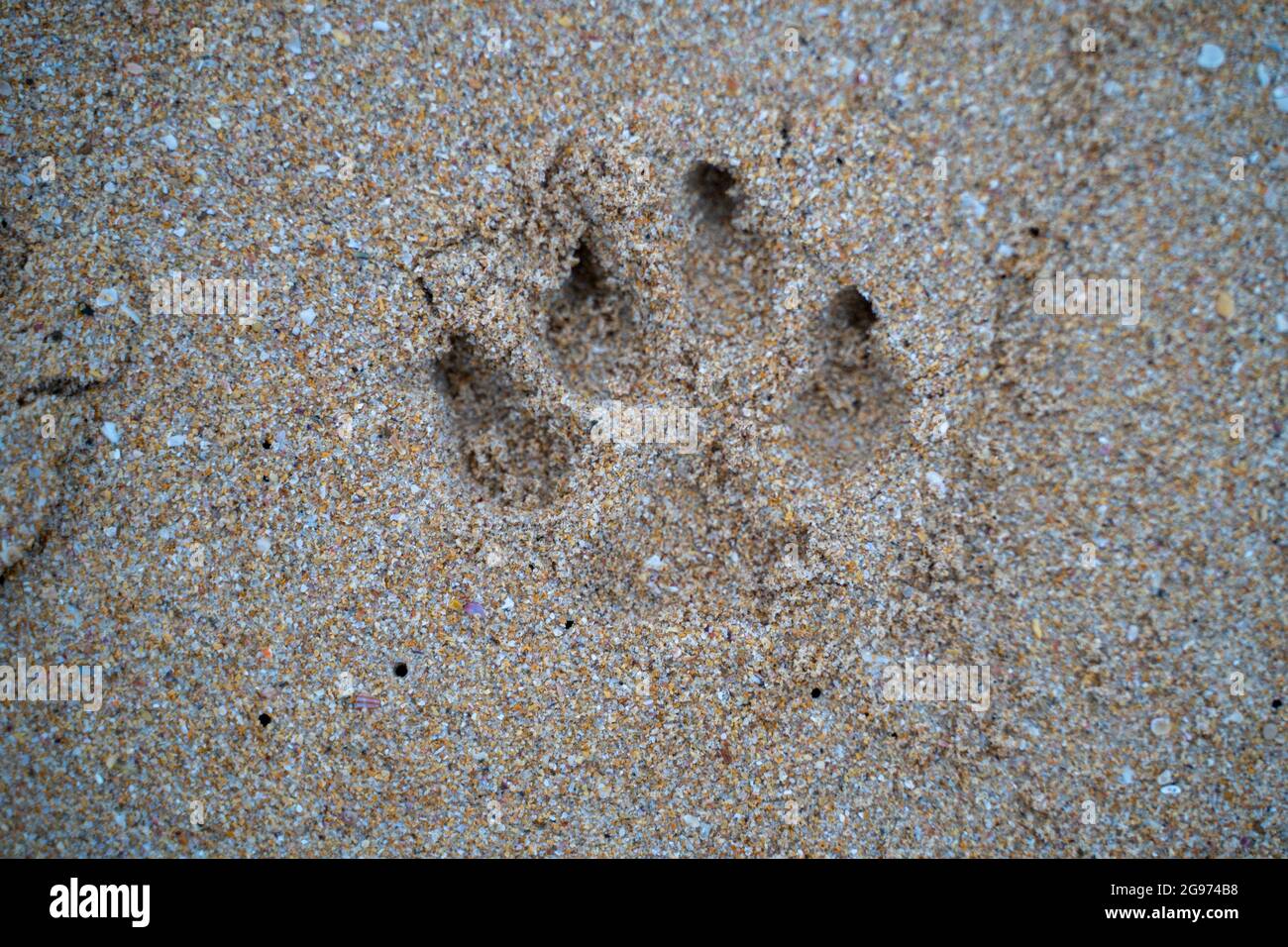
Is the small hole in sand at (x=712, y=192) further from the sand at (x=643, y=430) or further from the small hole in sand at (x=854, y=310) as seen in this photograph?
the small hole in sand at (x=854, y=310)

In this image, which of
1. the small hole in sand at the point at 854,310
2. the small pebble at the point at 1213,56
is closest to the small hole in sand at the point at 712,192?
the small hole in sand at the point at 854,310

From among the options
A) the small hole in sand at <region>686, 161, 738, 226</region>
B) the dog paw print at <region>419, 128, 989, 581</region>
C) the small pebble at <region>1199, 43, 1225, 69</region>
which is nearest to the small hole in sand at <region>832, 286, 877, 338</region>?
the dog paw print at <region>419, 128, 989, 581</region>

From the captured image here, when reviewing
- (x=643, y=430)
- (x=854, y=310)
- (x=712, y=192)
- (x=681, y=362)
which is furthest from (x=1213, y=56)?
(x=643, y=430)

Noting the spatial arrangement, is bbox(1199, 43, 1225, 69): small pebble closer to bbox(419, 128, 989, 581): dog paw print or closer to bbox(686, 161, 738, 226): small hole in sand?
bbox(419, 128, 989, 581): dog paw print

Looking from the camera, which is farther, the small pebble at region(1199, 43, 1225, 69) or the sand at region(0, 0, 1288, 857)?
the small pebble at region(1199, 43, 1225, 69)

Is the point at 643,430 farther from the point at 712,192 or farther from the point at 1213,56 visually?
the point at 1213,56

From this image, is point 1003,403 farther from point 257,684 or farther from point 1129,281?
point 257,684
